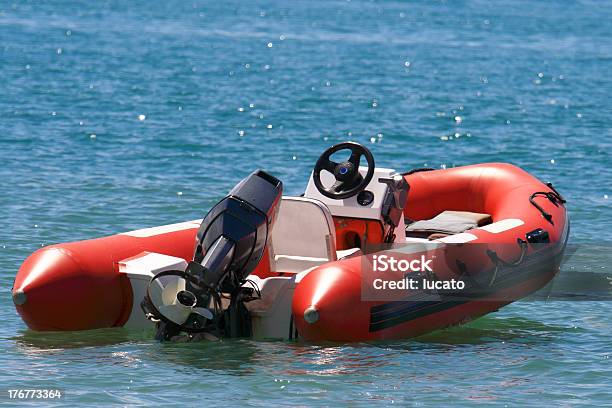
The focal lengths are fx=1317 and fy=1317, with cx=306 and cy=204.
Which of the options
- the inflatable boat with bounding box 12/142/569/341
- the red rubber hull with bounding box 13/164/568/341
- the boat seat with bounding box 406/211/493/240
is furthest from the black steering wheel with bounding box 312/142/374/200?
the boat seat with bounding box 406/211/493/240

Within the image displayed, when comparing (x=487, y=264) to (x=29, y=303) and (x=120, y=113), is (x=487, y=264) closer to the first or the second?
(x=29, y=303)

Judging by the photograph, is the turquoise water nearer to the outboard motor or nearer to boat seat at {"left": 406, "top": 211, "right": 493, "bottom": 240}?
the outboard motor

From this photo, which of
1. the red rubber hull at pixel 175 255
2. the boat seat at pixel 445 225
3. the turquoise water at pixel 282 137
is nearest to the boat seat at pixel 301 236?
the red rubber hull at pixel 175 255

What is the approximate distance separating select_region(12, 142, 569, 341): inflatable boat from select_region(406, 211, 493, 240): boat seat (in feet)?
2.57

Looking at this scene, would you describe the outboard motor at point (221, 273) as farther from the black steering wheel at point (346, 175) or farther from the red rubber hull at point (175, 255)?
the black steering wheel at point (346, 175)

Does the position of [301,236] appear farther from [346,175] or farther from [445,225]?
[445,225]

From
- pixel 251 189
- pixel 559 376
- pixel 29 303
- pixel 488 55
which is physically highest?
pixel 488 55

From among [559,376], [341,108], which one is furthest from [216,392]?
[341,108]

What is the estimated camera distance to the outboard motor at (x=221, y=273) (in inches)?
284

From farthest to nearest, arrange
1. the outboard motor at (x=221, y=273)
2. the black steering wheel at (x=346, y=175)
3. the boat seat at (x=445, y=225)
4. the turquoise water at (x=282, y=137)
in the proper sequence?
the boat seat at (x=445, y=225) → the black steering wheel at (x=346, y=175) → the outboard motor at (x=221, y=273) → the turquoise water at (x=282, y=137)

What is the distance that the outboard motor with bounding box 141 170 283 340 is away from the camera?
23.7ft

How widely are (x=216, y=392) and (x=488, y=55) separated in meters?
24.5

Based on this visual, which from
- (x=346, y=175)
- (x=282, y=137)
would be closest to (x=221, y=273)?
(x=346, y=175)

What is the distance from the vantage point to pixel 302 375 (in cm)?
699
